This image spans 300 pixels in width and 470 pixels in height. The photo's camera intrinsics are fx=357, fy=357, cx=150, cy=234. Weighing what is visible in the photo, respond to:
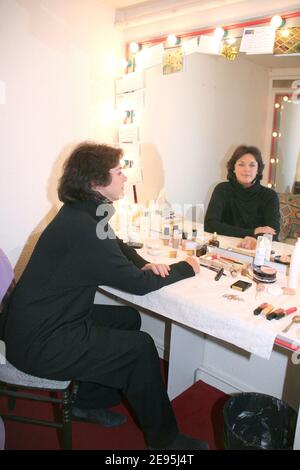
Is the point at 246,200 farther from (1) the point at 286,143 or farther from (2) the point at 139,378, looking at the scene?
(2) the point at 139,378

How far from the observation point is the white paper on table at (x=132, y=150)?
215cm

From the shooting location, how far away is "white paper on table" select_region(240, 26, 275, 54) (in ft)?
5.07

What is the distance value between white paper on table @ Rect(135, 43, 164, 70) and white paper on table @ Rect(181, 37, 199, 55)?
150mm

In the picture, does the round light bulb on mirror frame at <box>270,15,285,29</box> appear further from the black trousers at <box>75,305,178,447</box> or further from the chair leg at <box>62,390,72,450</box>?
the chair leg at <box>62,390,72,450</box>

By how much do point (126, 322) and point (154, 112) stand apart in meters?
1.21

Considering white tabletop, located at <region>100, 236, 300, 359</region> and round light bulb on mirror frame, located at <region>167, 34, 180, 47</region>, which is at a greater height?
round light bulb on mirror frame, located at <region>167, 34, 180, 47</region>

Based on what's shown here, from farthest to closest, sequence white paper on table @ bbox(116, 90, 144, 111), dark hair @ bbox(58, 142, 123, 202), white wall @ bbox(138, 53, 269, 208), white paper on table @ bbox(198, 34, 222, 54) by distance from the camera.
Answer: white paper on table @ bbox(116, 90, 144, 111), white paper on table @ bbox(198, 34, 222, 54), white wall @ bbox(138, 53, 269, 208), dark hair @ bbox(58, 142, 123, 202)

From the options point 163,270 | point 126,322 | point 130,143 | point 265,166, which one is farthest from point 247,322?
point 130,143

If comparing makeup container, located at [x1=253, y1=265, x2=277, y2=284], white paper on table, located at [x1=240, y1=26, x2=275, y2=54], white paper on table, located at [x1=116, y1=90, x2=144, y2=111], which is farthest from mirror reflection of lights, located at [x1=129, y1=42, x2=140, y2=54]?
makeup container, located at [x1=253, y1=265, x2=277, y2=284]

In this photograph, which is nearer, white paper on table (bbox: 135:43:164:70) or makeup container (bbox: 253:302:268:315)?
makeup container (bbox: 253:302:268:315)

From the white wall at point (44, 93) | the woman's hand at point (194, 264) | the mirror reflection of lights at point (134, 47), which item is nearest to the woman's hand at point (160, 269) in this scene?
the woman's hand at point (194, 264)

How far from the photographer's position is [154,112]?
2076 millimetres

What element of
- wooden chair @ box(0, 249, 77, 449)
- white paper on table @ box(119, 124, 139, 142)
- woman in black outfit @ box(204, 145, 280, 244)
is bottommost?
wooden chair @ box(0, 249, 77, 449)
